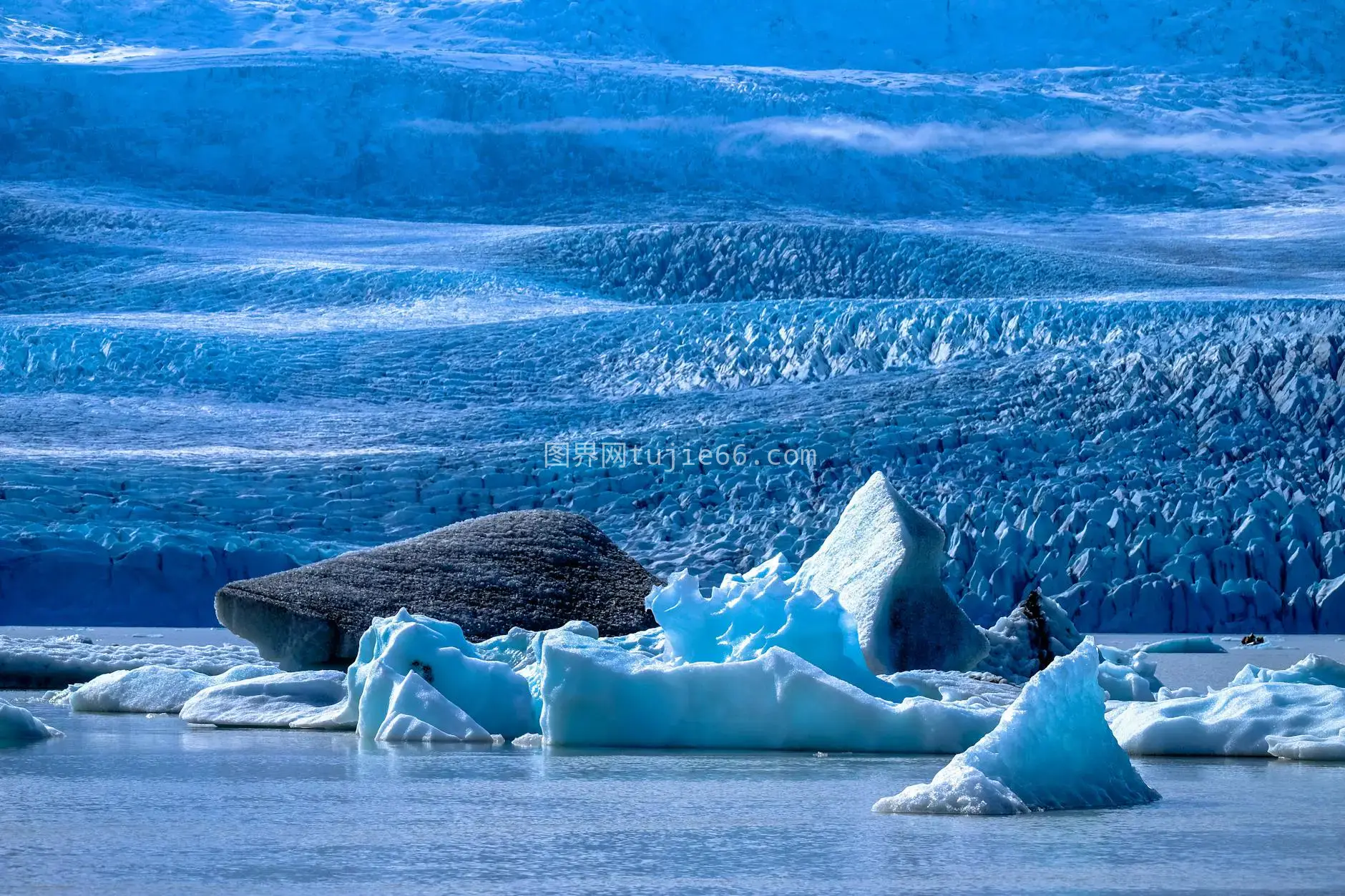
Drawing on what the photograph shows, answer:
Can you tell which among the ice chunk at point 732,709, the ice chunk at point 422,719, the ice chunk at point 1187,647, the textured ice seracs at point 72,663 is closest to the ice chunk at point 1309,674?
the ice chunk at point 732,709

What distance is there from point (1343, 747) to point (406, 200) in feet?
116

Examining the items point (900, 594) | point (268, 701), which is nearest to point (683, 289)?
point (900, 594)

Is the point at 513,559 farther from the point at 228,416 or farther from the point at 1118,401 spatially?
the point at 228,416

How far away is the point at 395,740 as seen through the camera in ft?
15.7

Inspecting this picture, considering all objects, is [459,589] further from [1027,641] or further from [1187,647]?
[1187,647]

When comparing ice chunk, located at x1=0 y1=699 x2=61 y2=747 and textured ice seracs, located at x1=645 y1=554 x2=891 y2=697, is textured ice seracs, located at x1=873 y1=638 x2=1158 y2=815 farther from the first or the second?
ice chunk, located at x1=0 y1=699 x2=61 y2=747

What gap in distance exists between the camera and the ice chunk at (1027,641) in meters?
6.62

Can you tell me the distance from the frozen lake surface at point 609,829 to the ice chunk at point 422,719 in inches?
16.0

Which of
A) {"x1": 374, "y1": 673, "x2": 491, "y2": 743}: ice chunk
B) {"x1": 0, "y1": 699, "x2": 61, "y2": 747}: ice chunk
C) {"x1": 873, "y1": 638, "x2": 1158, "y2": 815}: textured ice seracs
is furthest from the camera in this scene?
{"x1": 374, "y1": 673, "x2": 491, "y2": 743}: ice chunk

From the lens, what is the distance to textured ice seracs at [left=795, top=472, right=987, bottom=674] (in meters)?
5.80

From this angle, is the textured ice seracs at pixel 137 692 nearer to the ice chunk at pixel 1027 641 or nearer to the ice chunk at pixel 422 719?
the ice chunk at pixel 422 719

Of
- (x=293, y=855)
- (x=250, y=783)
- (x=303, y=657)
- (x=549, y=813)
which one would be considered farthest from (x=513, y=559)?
(x=293, y=855)

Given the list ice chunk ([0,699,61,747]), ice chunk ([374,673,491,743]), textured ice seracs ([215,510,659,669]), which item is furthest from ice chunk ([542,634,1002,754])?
textured ice seracs ([215,510,659,669])

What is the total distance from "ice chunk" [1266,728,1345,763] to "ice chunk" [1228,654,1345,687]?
1.09m
